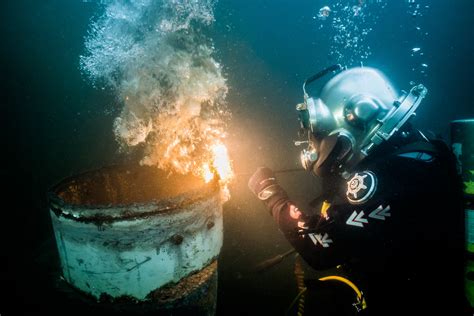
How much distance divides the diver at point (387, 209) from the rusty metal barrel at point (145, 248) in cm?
92

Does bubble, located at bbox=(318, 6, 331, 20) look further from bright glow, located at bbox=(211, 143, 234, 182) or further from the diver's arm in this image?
the diver's arm

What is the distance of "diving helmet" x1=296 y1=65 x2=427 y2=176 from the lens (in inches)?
85.2

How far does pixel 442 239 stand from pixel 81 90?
5.04 m

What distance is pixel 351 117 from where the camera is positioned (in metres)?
2.35

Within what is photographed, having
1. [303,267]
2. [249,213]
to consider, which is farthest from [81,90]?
[303,267]

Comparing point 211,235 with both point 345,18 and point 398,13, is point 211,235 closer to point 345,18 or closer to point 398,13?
point 345,18

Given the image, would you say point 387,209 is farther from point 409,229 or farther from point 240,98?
point 240,98

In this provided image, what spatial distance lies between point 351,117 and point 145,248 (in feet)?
6.76

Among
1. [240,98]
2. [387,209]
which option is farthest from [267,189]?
[240,98]

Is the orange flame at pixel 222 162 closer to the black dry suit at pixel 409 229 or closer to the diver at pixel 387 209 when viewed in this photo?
the diver at pixel 387 209

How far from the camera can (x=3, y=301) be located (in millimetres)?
3258

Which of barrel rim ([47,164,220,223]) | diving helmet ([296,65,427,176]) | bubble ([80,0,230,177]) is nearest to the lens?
diving helmet ([296,65,427,176])

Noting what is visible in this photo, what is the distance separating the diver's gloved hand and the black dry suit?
2.69 ft

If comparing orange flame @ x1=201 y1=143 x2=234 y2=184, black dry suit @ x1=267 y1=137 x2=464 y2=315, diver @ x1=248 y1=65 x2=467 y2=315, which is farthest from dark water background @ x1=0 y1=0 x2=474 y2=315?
black dry suit @ x1=267 y1=137 x2=464 y2=315
